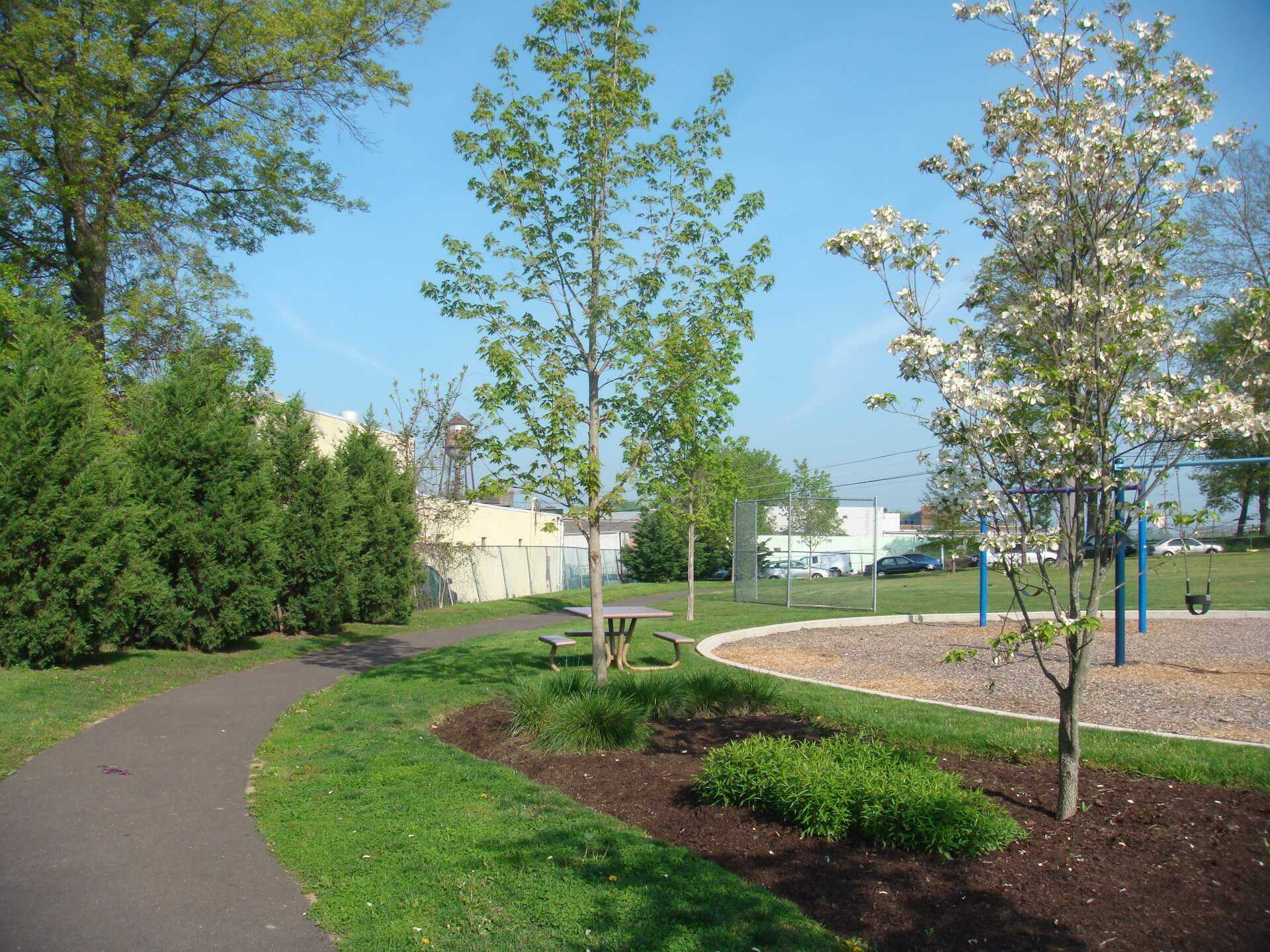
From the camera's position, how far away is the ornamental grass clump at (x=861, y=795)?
454 cm

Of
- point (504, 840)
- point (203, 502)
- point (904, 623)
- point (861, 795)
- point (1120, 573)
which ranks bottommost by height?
point (904, 623)

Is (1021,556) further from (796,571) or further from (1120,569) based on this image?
(796,571)

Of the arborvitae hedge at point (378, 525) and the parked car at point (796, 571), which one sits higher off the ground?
the arborvitae hedge at point (378, 525)

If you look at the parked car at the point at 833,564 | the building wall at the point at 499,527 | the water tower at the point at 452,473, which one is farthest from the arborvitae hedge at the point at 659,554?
the water tower at the point at 452,473

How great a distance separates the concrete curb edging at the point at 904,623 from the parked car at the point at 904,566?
1275 inches

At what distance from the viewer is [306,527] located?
17188 millimetres

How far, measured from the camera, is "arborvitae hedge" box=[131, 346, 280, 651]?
44.2ft

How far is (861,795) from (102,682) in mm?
9530

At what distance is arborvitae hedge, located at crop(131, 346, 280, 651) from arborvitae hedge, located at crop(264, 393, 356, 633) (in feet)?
7.00

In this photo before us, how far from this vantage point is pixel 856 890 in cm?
421

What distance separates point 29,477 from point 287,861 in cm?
850

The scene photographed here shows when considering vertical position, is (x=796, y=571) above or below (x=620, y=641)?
below

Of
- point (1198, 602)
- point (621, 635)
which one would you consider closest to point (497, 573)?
point (621, 635)

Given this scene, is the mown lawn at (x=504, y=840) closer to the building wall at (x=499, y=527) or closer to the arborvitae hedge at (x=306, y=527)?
the arborvitae hedge at (x=306, y=527)
